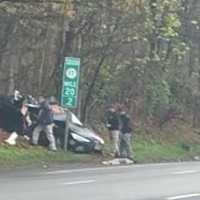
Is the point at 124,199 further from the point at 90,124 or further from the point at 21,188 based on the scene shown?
the point at 90,124

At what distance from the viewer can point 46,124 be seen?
95.9 ft

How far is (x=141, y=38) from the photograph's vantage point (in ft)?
113

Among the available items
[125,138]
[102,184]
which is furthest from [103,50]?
[102,184]

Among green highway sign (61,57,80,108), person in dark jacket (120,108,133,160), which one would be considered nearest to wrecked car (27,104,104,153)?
green highway sign (61,57,80,108)

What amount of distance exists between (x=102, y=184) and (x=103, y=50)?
632 inches

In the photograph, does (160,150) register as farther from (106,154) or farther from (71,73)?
(71,73)

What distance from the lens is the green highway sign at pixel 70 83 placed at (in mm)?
29938

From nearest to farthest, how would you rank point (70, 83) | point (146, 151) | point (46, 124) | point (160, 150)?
point (46, 124), point (70, 83), point (146, 151), point (160, 150)

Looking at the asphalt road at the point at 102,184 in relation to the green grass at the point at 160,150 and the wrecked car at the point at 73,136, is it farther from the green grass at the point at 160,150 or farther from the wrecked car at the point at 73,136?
the green grass at the point at 160,150

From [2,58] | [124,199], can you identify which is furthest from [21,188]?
[2,58]

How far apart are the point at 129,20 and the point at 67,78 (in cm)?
448

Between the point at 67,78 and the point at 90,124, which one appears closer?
the point at 67,78

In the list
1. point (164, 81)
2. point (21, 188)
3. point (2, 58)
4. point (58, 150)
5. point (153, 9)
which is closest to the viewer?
point (21, 188)

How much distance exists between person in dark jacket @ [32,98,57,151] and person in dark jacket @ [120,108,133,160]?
250 cm
